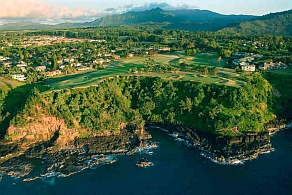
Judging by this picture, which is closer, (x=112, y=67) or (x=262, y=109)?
(x=262, y=109)

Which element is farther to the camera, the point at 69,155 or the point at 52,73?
the point at 52,73

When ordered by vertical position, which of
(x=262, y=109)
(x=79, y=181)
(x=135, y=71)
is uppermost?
(x=135, y=71)

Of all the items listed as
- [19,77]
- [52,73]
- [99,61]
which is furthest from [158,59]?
[19,77]

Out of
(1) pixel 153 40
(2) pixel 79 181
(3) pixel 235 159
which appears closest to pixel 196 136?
(3) pixel 235 159

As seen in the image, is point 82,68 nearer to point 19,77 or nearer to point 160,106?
point 19,77

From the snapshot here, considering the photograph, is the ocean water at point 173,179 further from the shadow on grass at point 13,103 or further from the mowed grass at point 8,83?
the mowed grass at point 8,83

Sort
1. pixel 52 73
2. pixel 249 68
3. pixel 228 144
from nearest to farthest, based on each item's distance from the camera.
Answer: pixel 228 144 → pixel 249 68 → pixel 52 73

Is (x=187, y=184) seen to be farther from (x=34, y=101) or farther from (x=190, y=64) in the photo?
(x=190, y=64)
